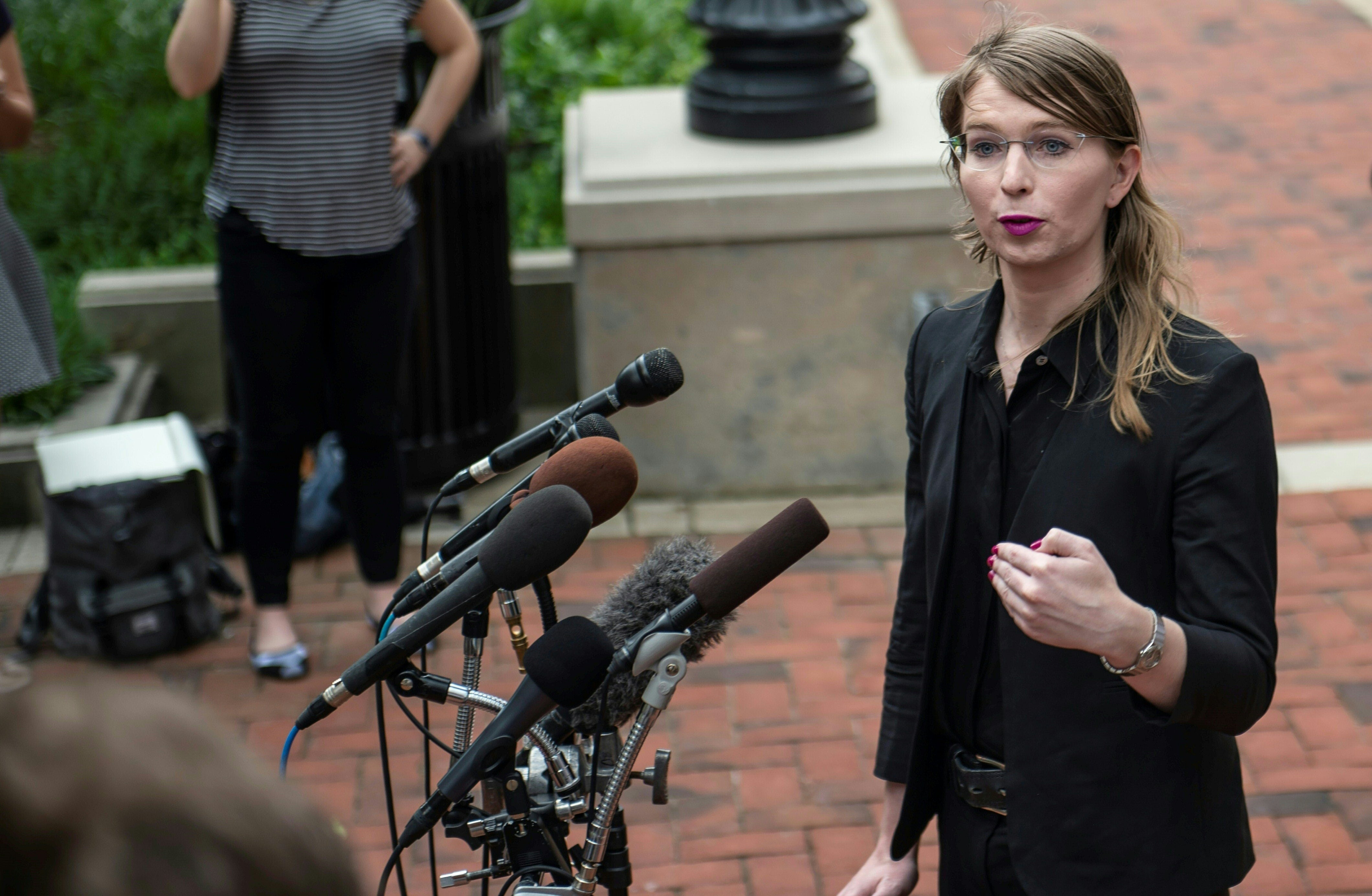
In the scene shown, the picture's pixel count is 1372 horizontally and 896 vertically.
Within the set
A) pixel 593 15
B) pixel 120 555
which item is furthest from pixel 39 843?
pixel 593 15

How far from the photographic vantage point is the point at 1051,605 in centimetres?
156

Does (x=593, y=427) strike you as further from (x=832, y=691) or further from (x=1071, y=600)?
(x=832, y=691)

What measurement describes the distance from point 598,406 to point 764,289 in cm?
317

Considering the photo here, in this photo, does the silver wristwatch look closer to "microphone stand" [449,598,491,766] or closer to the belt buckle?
the belt buckle

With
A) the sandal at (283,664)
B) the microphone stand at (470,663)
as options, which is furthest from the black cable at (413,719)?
the sandal at (283,664)

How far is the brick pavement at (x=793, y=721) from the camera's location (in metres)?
3.46

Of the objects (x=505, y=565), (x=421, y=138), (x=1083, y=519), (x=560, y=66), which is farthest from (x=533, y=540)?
(x=560, y=66)

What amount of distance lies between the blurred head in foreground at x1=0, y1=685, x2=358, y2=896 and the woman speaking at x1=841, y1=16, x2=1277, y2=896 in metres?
1.02

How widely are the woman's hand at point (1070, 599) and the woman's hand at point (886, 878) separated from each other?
0.68 m

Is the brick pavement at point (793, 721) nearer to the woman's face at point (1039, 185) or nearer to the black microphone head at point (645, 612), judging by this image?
the black microphone head at point (645, 612)

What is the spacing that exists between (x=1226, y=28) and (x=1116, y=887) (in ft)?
34.7

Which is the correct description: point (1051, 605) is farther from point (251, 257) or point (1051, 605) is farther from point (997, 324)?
point (251, 257)

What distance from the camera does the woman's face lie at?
1.89 m

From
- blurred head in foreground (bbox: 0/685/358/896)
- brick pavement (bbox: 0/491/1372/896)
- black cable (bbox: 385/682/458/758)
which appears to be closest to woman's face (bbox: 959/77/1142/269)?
black cable (bbox: 385/682/458/758)
